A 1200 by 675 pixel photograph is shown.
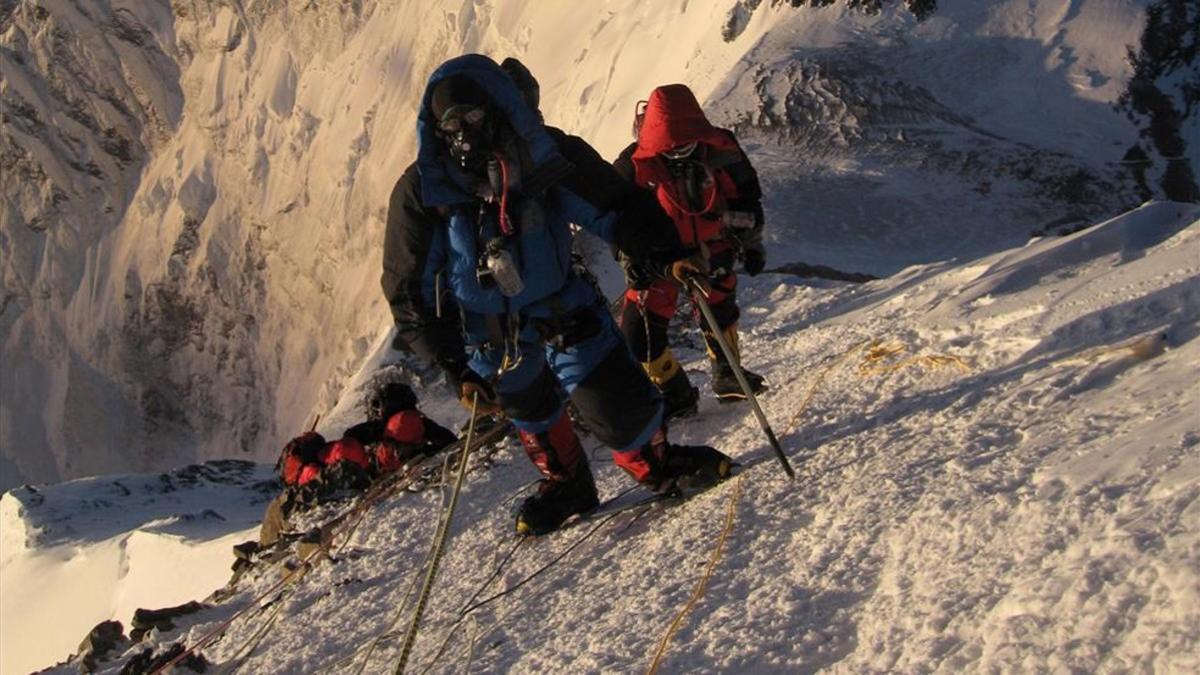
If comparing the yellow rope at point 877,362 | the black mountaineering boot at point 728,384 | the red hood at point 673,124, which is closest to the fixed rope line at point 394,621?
the black mountaineering boot at point 728,384

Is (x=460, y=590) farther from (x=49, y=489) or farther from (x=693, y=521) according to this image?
(x=49, y=489)

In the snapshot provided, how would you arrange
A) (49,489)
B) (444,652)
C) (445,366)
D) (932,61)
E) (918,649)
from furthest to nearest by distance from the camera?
(932,61) → (49,489) → (445,366) → (444,652) → (918,649)

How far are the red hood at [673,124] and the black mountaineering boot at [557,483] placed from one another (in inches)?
54.2

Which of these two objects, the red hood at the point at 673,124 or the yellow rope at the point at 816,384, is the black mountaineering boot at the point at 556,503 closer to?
the yellow rope at the point at 816,384

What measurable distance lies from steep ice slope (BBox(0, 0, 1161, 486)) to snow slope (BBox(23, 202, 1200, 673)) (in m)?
7.07

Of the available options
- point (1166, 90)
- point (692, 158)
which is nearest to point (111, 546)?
point (692, 158)

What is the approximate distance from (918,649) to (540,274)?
2090mm

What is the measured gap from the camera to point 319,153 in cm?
3259

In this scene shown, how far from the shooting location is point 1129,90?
15.9 metres

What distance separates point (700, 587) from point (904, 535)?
2.11 ft

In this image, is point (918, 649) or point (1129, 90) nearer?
point (918, 649)

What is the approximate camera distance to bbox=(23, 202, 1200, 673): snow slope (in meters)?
2.73

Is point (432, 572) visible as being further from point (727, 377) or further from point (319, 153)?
point (319, 153)

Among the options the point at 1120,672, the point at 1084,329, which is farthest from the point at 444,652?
the point at 1084,329
